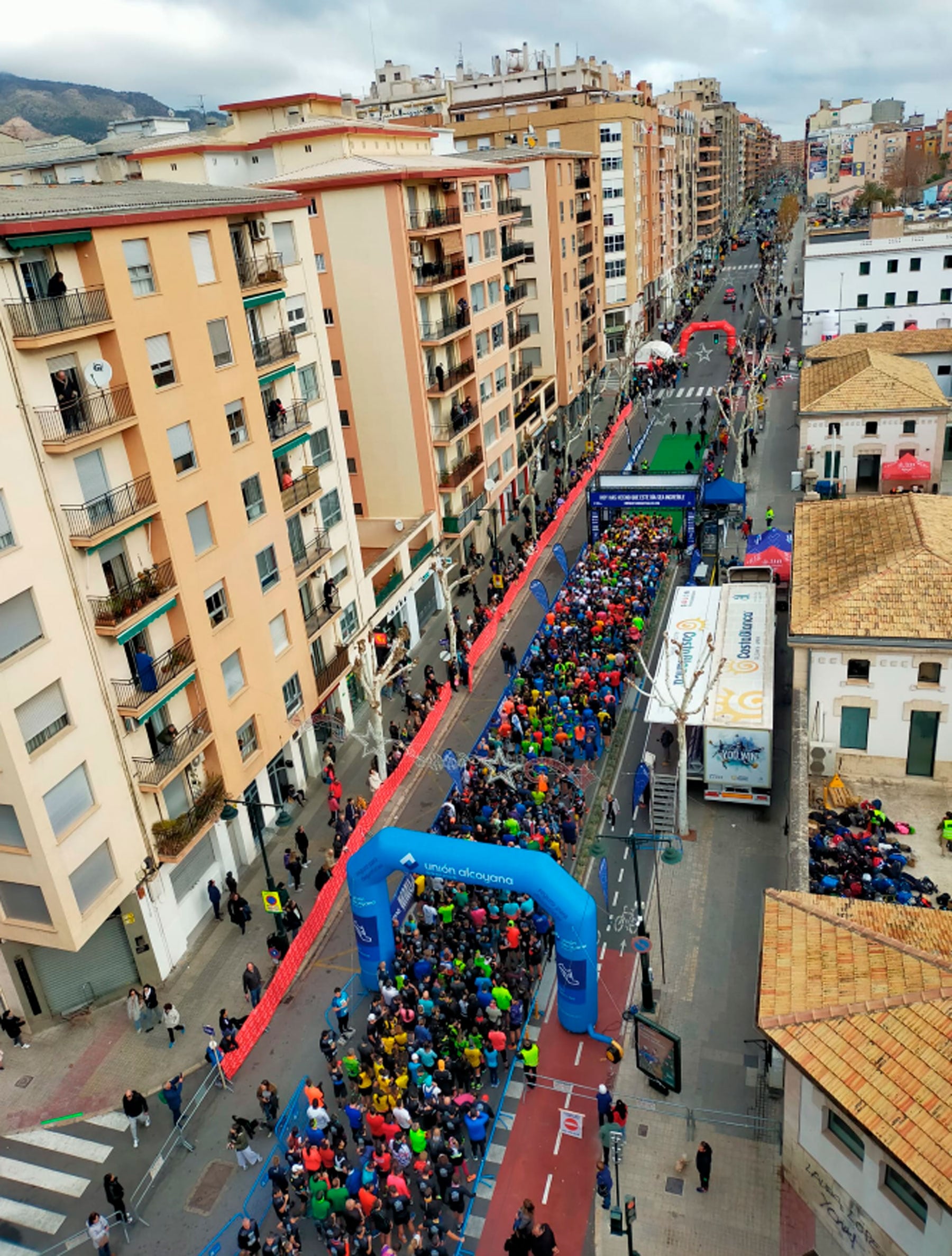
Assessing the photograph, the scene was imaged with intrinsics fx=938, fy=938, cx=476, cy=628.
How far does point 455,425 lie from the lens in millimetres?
47469

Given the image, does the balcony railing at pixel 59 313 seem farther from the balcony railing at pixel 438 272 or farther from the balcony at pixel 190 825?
the balcony railing at pixel 438 272

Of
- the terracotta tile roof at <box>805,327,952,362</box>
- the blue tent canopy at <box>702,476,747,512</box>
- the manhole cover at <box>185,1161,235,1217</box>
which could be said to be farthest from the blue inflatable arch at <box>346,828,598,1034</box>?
the terracotta tile roof at <box>805,327,952,362</box>

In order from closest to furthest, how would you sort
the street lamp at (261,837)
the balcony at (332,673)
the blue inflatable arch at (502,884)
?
the blue inflatable arch at (502,884)
the street lamp at (261,837)
the balcony at (332,673)

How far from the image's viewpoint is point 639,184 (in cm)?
9612

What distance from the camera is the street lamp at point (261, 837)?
27.2 meters

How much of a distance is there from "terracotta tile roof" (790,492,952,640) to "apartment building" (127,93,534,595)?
17671 millimetres

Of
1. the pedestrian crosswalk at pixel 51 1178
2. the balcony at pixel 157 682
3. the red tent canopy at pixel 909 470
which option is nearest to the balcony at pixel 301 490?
the balcony at pixel 157 682

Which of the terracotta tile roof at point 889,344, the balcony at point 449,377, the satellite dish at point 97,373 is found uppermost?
the satellite dish at point 97,373

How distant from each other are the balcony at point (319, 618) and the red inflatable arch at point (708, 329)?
53.9m

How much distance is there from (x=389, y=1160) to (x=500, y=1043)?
377 centimetres

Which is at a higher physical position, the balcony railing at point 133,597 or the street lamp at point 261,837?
the balcony railing at point 133,597

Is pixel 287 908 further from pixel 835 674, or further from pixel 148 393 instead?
pixel 835 674

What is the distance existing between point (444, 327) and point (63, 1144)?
36732 mm

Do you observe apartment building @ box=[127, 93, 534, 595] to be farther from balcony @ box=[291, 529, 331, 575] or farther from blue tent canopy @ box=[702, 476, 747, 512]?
blue tent canopy @ box=[702, 476, 747, 512]
